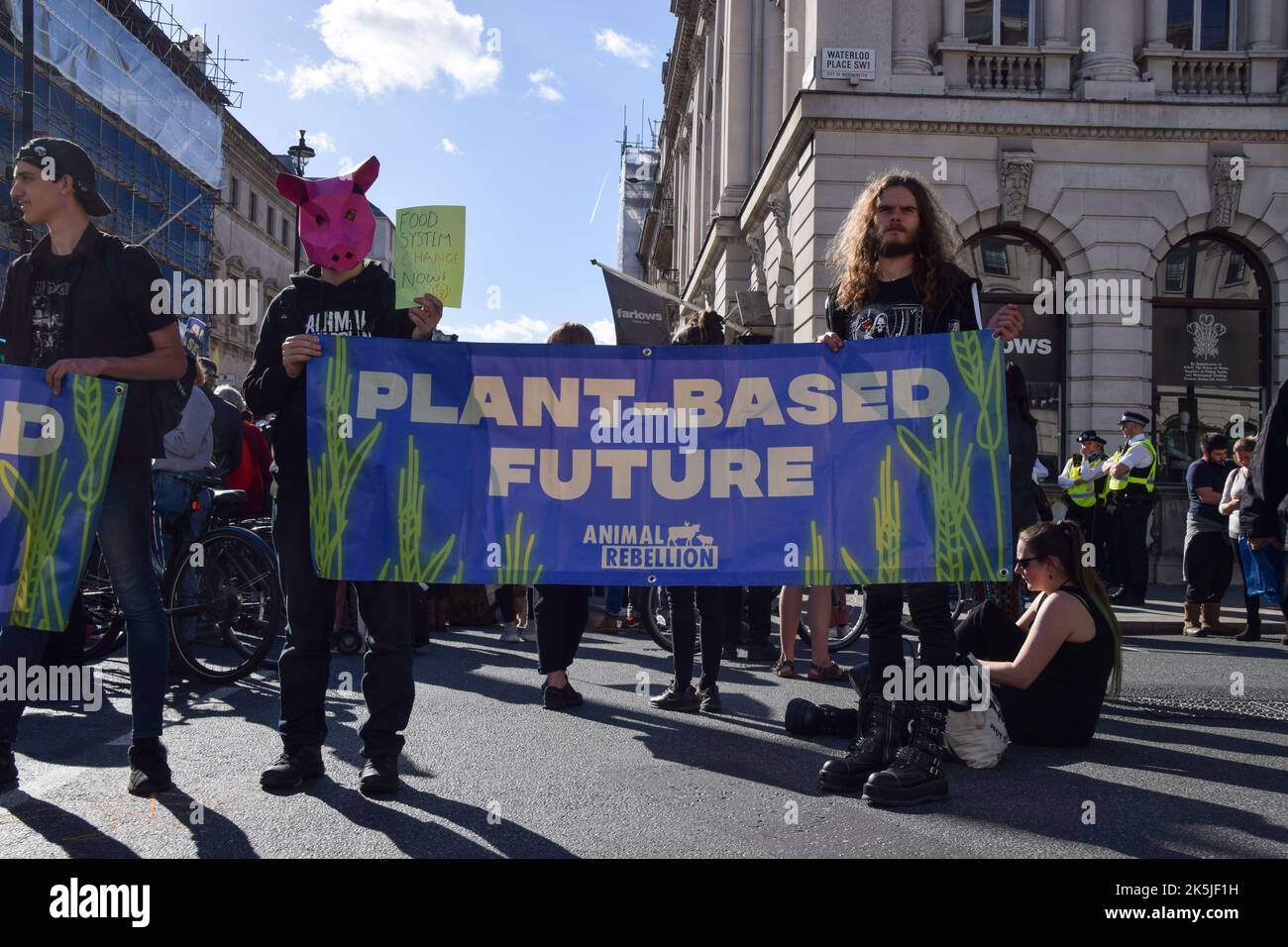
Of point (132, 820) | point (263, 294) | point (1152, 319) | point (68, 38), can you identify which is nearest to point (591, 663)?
point (132, 820)

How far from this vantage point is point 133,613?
427 cm

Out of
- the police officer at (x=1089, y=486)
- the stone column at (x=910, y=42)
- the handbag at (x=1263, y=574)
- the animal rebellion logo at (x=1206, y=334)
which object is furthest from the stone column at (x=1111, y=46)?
the handbag at (x=1263, y=574)

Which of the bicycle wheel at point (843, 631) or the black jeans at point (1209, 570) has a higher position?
the black jeans at point (1209, 570)

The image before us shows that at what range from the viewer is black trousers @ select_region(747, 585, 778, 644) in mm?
8344

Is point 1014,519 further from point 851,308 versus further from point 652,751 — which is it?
point 652,751

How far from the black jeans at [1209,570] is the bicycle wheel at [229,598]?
8256 millimetres

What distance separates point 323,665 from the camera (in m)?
4.45

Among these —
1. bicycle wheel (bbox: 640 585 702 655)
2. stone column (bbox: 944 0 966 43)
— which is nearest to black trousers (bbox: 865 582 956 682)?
bicycle wheel (bbox: 640 585 702 655)

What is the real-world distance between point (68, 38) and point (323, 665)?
121ft

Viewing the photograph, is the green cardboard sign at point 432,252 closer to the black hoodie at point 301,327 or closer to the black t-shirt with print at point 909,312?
the black hoodie at point 301,327

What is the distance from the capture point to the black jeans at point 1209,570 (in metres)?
10.9

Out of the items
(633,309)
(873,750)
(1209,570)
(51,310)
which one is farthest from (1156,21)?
(51,310)

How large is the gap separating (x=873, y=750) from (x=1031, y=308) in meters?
15.2

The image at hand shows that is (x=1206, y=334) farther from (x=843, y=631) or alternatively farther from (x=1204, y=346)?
(x=843, y=631)
